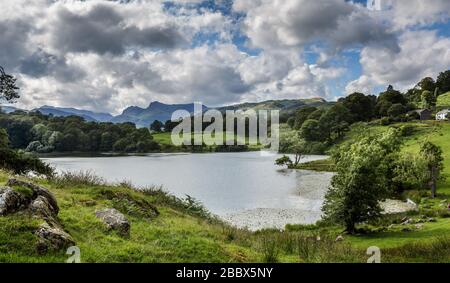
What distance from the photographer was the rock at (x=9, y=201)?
12234 mm

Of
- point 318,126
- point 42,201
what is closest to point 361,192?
point 42,201

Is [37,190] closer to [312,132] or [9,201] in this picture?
[9,201]

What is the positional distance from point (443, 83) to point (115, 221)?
192241 mm

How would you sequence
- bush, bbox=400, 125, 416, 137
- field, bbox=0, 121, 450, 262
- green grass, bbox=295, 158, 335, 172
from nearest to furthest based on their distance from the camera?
field, bbox=0, 121, 450, 262
green grass, bbox=295, 158, 335, 172
bush, bbox=400, 125, 416, 137

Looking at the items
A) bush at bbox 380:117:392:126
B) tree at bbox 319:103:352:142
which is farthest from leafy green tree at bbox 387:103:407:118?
tree at bbox 319:103:352:142

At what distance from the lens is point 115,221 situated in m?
15.2

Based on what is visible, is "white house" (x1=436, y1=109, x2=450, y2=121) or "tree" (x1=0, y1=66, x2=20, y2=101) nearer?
"tree" (x1=0, y1=66, x2=20, y2=101)

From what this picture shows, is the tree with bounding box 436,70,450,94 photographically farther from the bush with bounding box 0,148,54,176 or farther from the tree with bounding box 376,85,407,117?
the bush with bounding box 0,148,54,176

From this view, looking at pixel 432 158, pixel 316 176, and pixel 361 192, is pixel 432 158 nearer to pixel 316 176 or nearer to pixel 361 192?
pixel 361 192

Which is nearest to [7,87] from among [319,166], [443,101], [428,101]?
[319,166]

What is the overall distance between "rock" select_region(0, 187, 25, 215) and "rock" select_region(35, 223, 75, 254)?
145 cm

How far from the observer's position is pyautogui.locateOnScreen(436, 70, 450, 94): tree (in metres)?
174

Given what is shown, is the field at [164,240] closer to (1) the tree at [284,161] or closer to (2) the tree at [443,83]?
(1) the tree at [284,161]
